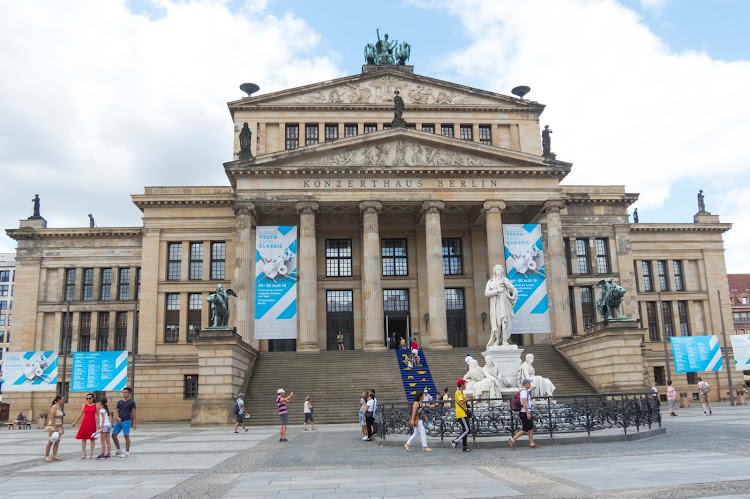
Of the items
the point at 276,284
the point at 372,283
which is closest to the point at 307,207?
the point at 276,284

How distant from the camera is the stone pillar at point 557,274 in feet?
144

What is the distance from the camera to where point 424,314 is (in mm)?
47594

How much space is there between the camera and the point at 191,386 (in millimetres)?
48062

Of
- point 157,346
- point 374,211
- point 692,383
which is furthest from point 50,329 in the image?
point 692,383

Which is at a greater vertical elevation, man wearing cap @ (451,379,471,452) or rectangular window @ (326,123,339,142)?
rectangular window @ (326,123,339,142)

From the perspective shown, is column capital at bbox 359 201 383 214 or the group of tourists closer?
the group of tourists

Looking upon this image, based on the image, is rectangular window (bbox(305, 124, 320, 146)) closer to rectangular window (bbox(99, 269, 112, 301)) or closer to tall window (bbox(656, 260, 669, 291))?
rectangular window (bbox(99, 269, 112, 301))

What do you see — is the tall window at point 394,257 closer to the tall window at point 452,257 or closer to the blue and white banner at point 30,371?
the tall window at point 452,257

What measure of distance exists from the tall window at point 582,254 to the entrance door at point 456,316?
10590mm

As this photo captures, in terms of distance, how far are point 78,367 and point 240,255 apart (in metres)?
12.1

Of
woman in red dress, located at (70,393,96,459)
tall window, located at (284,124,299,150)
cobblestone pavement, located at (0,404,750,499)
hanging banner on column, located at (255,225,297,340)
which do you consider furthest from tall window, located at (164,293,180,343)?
woman in red dress, located at (70,393,96,459)

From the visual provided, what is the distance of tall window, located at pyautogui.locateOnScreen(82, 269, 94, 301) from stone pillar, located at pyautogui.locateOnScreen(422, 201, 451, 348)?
97.8 feet

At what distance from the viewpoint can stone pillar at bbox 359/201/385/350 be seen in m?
41.8

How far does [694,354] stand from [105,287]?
46.2 meters
